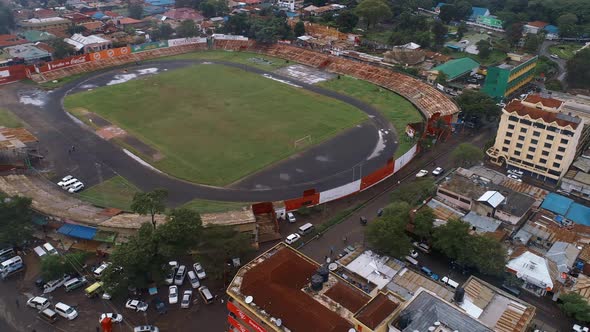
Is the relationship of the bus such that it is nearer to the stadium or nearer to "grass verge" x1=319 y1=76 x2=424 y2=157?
the stadium

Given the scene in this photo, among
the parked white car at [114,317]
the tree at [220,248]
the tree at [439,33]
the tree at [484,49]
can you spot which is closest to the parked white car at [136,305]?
the parked white car at [114,317]

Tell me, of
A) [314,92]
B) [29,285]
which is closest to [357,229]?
[29,285]

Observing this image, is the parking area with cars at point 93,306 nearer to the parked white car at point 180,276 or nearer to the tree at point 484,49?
the parked white car at point 180,276

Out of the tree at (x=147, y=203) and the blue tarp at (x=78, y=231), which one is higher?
the tree at (x=147, y=203)

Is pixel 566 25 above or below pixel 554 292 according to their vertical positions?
above

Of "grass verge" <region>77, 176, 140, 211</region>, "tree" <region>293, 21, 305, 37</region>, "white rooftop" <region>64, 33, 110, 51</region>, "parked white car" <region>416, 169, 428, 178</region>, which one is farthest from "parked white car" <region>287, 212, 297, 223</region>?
"white rooftop" <region>64, 33, 110, 51</region>

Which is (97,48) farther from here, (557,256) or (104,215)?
(557,256)

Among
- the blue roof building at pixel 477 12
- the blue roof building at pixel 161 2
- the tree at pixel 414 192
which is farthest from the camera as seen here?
Answer: the blue roof building at pixel 161 2
